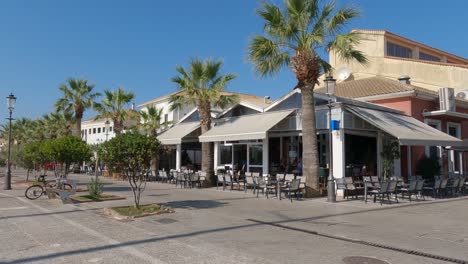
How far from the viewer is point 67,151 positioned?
59.1 feet

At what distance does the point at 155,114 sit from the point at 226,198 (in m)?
15.7

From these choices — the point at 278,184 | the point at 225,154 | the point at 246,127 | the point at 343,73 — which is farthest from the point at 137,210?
the point at 343,73

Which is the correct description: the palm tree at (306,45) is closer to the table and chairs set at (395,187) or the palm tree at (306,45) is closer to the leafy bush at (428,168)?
the table and chairs set at (395,187)

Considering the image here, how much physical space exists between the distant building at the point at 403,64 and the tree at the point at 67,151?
16096mm

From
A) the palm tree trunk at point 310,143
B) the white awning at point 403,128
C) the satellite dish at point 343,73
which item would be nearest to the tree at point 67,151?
the palm tree trunk at point 310,143

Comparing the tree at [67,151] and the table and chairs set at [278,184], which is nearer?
the table and chairs set at [278,184]

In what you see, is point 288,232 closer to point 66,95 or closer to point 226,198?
point 226,198

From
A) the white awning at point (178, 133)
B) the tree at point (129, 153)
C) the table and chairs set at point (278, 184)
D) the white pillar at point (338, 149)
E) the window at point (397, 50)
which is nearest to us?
the tree at point (129, 153)

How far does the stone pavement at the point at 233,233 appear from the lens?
22.7 ft

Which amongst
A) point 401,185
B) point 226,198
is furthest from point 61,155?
point 401,185

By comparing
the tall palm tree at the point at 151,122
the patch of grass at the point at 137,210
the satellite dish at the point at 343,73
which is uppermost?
the satellite dish at the point at 343,73

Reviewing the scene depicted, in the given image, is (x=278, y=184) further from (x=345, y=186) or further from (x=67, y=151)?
(x=67, y=151)

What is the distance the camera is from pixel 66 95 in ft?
112

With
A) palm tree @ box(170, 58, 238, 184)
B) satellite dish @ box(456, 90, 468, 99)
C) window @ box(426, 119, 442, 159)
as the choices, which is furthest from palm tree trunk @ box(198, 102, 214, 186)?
satellite dish @ box(456, 90, 468, 99)
